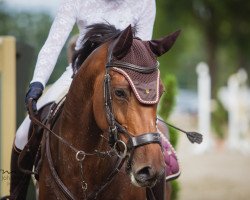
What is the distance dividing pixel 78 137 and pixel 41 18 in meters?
25.7

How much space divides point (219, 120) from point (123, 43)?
20.4 m

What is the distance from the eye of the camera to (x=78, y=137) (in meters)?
4.63

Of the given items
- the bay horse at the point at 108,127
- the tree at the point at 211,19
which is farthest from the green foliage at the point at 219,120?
the bay horse at the point at 108,127

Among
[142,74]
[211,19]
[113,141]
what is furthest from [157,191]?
[211,19]

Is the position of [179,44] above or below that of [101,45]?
below

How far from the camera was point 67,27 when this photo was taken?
4.95 m

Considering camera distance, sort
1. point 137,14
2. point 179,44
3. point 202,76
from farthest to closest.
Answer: point 179,44 → point 202,76 → point 137,14

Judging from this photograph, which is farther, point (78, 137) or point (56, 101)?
point (56, 101)

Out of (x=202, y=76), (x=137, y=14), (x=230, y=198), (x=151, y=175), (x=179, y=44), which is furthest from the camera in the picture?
(x=179, y=44)

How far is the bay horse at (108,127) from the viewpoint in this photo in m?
4.01

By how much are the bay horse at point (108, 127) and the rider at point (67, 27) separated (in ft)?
0.74

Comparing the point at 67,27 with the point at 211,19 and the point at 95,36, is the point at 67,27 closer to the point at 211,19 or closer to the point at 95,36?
the point at 95,36

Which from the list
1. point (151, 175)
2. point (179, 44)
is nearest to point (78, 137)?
point (151, 175)

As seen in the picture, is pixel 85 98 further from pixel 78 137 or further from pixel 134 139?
pixel 134 139
